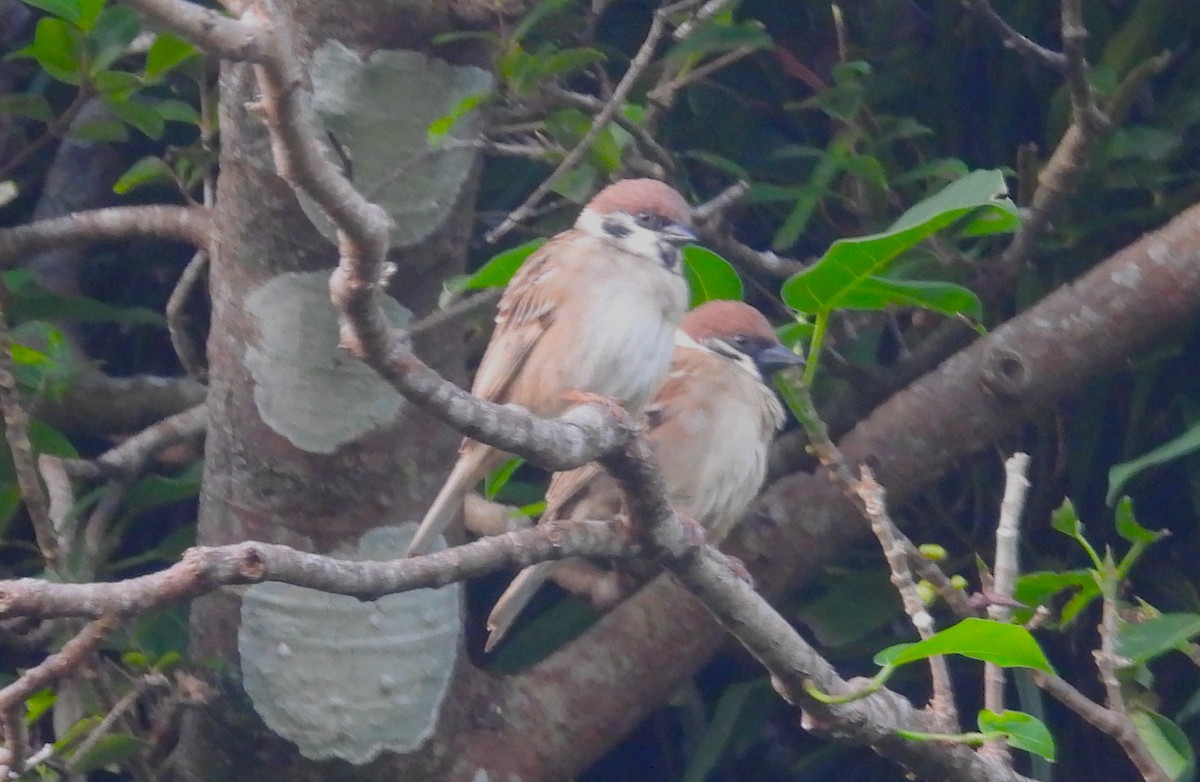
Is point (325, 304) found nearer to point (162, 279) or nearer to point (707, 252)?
point (707, 252)

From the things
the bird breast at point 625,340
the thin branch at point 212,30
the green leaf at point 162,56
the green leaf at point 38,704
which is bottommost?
the green leaf at point 38,704

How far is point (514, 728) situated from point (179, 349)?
0.96m

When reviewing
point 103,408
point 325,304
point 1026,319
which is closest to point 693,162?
point 1026,319

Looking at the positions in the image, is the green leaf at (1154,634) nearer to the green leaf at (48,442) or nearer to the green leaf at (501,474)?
the green leaf at (501,474)

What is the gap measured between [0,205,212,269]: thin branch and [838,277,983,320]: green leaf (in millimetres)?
1235

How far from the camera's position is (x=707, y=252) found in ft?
7.74

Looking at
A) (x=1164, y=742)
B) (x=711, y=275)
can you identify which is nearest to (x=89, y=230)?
(x=711, y=275)

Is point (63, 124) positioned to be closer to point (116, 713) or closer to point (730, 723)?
point (116, 713)

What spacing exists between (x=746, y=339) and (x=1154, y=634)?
35.6 inches

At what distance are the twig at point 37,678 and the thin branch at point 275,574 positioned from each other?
61 millimetres

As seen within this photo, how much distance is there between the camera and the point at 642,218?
2477 mm

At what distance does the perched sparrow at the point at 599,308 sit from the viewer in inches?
94.3

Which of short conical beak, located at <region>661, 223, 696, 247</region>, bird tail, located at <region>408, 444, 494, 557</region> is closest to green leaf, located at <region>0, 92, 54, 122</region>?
bird tail, located at <region>408, 444, 494, 557</region>

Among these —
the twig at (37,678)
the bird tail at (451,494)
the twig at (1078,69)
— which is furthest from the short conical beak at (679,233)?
the twig at (37,678)
